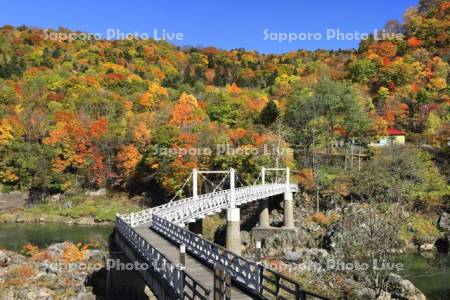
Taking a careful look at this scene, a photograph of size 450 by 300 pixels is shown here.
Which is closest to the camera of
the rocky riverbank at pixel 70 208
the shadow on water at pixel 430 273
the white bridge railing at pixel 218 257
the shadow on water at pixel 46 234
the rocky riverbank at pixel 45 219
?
the white bridge railing at pixel 218 257

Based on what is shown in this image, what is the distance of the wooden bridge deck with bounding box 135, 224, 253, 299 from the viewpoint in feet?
38.3

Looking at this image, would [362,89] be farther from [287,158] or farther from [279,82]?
[287,158]

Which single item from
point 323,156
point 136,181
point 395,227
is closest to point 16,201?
point 136,181

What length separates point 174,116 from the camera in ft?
165

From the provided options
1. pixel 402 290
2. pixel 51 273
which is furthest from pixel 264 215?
pixel 51 273

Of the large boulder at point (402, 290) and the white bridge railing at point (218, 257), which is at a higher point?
the white bridge railing at point (218, 257)

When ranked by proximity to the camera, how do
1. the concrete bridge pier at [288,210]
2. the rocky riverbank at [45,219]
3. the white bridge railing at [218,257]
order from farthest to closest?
the rocky riverbank at [45,219], the concrete bridge pier at [288,210], the white bridge railing at [218,257]

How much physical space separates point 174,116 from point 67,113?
1837 centimetres

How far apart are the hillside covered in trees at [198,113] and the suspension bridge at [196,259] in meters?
13.6

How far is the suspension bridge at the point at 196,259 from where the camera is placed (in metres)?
10.4

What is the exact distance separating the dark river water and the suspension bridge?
7904 millimetres

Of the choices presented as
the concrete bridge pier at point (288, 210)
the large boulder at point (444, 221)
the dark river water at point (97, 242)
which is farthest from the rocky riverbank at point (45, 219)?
the large boulder at point (444, 221)

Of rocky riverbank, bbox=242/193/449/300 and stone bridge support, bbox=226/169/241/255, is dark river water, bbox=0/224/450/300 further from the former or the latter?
stone bridge support, bbox=226/169/241/255

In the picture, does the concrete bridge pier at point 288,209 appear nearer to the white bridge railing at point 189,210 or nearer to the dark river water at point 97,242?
the white bridge railing at point 189,210
